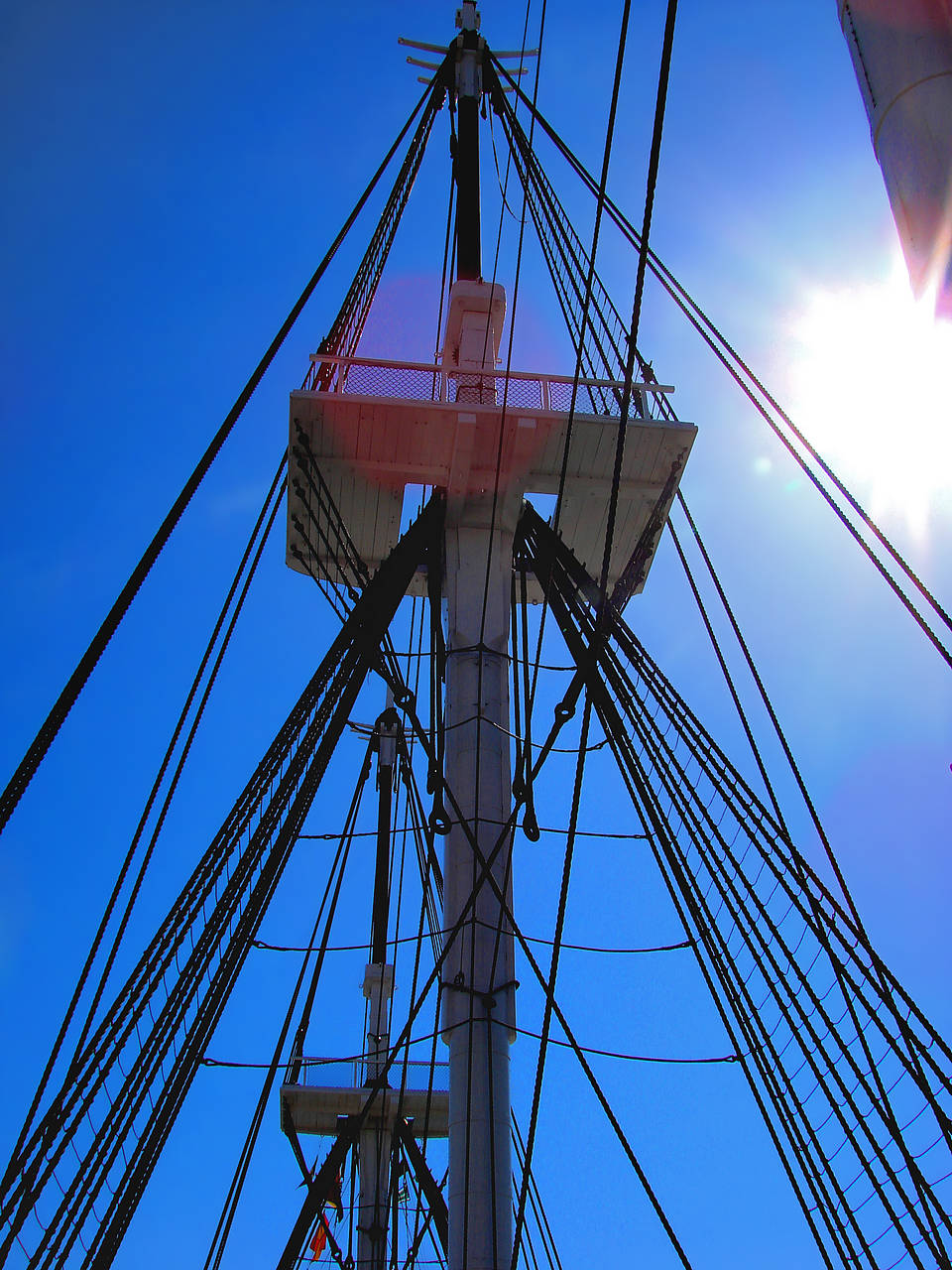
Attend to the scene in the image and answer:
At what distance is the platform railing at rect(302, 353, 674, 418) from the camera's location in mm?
9117

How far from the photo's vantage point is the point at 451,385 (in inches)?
367

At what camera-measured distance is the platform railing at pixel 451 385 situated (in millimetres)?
9117

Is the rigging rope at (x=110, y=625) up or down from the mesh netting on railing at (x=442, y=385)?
down

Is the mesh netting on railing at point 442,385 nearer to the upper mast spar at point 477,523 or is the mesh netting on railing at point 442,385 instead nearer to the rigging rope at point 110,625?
the upper mast spar at point 477,523

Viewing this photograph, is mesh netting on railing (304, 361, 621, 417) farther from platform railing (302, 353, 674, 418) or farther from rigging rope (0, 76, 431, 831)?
rigging rope (0, 76, 431, 831)

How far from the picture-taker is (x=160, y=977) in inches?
316

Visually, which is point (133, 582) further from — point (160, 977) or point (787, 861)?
point (787, 861)

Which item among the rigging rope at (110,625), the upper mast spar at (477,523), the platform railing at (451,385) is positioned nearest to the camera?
the rigging rope at (110,625)

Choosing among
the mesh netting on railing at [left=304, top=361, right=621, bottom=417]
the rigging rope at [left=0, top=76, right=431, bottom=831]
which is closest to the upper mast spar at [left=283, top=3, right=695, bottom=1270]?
the mesh netting on railing at [left=304, top=361, right=621, bottom=417]

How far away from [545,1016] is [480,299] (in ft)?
21.4

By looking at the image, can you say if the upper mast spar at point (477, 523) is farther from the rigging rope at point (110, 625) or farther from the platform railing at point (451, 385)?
the rigging rope at point (110, 625)

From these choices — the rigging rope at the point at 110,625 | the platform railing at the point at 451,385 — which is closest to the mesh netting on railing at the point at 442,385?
the platform railing at the point at 451,385

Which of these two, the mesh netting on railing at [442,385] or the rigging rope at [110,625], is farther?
the mesh netting on railing at [442,385]

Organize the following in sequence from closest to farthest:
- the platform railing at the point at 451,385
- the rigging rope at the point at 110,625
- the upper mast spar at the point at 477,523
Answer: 1. the rigging rope at the point at 110,625
2. the upper mast spar at the point at 477,523
3. the platform railing at the point at 451,385
